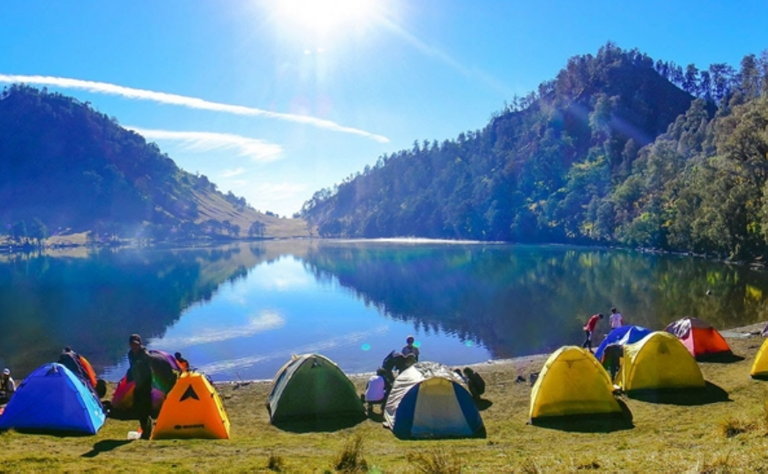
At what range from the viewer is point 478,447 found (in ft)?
41.7

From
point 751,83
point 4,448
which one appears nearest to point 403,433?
point 4,448

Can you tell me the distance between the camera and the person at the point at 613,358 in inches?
774

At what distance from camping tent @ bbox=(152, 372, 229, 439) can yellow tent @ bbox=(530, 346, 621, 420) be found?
28.7ft

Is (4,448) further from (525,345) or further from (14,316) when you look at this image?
(14,316)

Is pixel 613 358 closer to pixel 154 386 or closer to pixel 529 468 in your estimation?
pixel 529 468

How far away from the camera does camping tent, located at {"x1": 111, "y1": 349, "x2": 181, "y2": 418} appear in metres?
17.7

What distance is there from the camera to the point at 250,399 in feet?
67.5

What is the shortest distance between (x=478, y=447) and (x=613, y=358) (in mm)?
9465

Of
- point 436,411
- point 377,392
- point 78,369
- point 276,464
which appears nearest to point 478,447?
point 436,411

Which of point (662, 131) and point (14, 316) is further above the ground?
point (662, 131)

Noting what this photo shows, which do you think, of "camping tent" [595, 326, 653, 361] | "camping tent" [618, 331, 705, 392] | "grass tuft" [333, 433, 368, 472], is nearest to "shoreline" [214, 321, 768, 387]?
"camping tent" [595, 326, 653, 361]

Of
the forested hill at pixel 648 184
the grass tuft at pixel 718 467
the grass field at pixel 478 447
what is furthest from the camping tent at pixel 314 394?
the forested hill at pixel 648 184

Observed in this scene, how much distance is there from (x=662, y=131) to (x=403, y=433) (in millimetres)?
205065

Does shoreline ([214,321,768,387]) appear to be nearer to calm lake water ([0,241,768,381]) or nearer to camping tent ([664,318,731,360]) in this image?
calm lake water ([0,241,768,381])
